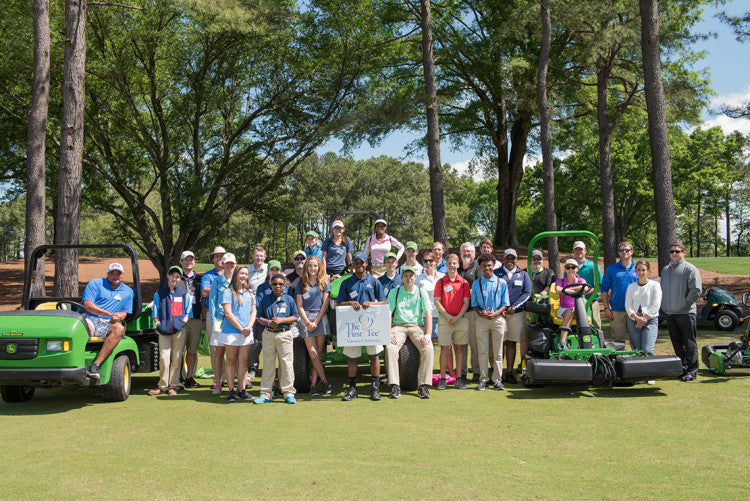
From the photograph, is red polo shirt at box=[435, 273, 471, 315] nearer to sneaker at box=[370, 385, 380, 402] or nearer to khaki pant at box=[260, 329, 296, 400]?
sneaker at box=[370, 385, 380, 402]

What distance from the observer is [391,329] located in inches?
321

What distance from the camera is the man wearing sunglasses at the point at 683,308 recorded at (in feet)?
27.6

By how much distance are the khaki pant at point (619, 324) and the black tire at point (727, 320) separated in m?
6.90

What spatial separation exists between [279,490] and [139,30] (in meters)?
17.9

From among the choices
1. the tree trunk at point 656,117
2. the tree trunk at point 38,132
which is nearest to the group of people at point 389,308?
the tree trunk at point 656,117

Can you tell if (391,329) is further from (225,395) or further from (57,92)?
→ (57,92)

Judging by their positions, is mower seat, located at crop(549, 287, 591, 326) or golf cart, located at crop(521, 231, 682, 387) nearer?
golf cart, located at crop(521, 231, 682, 387)

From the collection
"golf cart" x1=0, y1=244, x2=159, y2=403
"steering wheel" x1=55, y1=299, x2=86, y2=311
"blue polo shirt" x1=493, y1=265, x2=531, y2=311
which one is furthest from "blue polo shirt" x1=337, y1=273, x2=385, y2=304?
"steering wheel" x1=55, y1=299, x2=86, y2=311

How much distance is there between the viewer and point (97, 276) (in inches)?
1158

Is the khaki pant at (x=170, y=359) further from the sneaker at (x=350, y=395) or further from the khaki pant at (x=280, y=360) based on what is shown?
the sneaker at (x=350, y=395)

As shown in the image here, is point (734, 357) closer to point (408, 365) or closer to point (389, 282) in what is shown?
point (408, 365)

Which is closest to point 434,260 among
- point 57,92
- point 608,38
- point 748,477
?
point 748,477

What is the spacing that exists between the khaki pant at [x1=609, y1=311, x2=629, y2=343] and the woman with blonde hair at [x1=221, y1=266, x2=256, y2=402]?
5.48 meters

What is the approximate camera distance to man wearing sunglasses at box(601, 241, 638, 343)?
9039 mm
